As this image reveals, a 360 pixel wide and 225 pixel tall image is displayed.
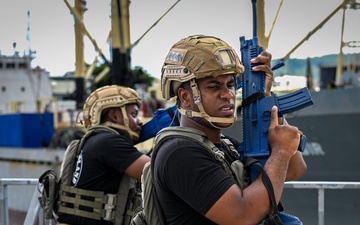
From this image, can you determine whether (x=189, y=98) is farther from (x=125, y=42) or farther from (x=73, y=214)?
(x=125, y=42)

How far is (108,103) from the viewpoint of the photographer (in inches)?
150

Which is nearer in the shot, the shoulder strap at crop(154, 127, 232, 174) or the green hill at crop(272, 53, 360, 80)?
the shoulder strap at crop(154, 127, 232, 174)

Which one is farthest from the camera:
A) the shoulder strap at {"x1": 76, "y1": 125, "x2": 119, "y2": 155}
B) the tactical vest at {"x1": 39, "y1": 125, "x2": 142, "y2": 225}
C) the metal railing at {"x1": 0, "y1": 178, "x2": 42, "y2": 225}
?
the metal railing at {"x1": 0, "y1": 178, "x2": 42, "y2": 225}

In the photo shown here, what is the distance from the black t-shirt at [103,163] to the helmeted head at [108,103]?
0.97 ft

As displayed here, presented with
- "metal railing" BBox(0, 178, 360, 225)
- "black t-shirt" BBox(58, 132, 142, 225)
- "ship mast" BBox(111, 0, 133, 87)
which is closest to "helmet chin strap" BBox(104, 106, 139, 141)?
"black t-shirt" BBox(58, 132, 142, 225)

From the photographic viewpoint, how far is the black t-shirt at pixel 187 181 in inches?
72.5

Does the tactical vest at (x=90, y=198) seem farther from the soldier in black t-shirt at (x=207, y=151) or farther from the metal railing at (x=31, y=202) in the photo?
the soldier in black t-shirt at (x=207, y=151)

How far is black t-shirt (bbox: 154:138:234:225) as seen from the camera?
184cm

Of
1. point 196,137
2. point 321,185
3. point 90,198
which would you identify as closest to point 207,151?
point 196,137

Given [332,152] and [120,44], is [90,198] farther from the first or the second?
[120,44]

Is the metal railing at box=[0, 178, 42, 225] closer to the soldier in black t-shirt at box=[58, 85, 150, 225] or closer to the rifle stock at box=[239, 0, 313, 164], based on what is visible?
the soldier in black t-shirt at box=[58, 85, 150, 225]

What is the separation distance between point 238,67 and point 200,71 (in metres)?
0.16

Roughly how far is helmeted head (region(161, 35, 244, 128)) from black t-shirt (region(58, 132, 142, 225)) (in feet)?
4.22

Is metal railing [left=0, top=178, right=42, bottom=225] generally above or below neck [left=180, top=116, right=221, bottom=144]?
below
